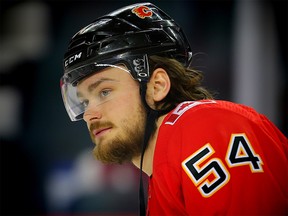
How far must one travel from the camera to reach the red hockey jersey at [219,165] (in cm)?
146

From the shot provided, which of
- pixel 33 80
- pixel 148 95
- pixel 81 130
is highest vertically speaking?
pixel 148 95

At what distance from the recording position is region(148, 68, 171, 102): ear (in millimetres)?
1931

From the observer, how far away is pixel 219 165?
1.49 m

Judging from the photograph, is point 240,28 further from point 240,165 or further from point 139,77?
point 240,165

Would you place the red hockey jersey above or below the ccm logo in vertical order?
below

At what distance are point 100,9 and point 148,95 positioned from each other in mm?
2560

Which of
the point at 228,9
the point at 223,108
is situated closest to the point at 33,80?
the point at 228,9

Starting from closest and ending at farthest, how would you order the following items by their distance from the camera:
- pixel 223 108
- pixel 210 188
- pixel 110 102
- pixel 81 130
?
pixel 210 188 < pixel 223 108 < pixel 110 102 < pixel 81 130

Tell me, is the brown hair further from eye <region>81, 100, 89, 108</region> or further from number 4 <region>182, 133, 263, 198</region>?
number 4 <region>182, 133, 263, 198</region>

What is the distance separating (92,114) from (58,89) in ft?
7.80

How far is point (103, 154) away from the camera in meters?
1.90

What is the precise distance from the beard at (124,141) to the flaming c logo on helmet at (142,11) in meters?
0.36

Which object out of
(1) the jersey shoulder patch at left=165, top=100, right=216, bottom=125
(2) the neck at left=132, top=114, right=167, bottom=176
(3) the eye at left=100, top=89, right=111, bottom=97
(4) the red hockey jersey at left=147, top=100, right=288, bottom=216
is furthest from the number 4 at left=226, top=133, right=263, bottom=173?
(3) the eye at left=100, top=89, right=111, bottom=97

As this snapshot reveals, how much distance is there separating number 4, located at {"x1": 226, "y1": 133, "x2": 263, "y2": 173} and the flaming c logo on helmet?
2.27 ft
